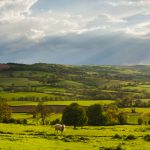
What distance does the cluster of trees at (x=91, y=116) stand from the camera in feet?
317

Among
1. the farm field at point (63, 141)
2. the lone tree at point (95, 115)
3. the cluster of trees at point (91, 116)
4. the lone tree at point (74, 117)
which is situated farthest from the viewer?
the lone tree at point (95, 115)

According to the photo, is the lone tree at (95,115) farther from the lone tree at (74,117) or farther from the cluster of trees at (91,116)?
the lone tree at (74,117)

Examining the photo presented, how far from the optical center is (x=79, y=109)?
98.5 m

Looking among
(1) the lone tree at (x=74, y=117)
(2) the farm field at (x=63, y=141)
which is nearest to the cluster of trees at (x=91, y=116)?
(1) the lone tree at (x=74, y=117)

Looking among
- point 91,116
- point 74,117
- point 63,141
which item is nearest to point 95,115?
point 91,116

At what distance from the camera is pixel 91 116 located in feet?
397

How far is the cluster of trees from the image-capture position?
9675 centimetres

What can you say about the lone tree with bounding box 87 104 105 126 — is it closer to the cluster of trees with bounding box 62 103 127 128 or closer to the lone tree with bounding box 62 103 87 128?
the cluster of trees with bounding box 62 103 127 128

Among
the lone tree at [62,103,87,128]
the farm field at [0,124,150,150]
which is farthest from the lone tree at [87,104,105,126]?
the farm field at [0,124,150,150]

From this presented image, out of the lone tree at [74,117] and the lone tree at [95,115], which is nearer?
the lone tree at [74,117]

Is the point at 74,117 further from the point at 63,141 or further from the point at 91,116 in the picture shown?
the point at 63,141

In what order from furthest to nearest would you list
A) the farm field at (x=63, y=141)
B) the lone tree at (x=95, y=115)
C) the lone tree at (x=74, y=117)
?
the lone tree at (x=95, y=115) → the lone tree at (x=74, y=117) → the farm field at (x=63, y=141)

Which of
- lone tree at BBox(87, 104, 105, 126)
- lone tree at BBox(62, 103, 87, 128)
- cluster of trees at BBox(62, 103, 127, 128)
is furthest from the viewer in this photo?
lone tree at BBox(87, 104, 105, 126)

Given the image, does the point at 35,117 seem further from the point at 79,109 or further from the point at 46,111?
the point at 79,109
